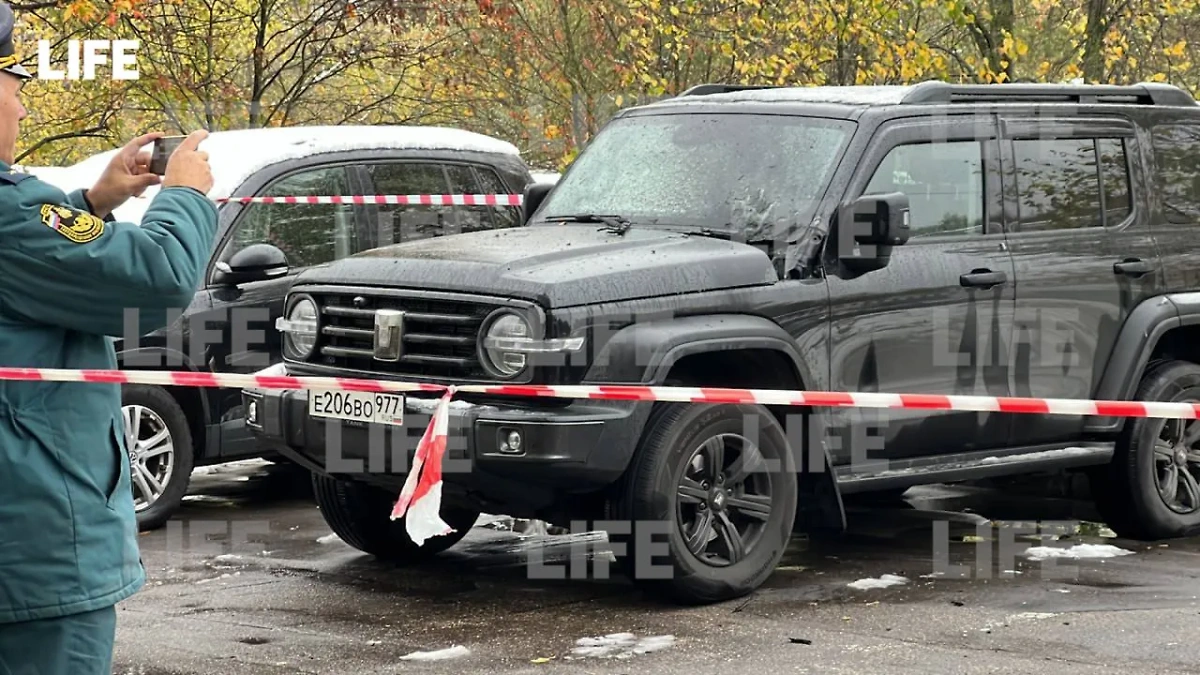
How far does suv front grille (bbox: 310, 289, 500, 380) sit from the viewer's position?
6.78 meters

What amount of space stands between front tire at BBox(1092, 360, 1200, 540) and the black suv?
0.04 ft

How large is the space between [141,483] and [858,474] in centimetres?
345

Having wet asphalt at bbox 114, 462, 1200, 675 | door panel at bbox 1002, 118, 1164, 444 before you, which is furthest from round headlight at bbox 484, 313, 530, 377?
door panel at bbox 1002, 118, 1164, 444

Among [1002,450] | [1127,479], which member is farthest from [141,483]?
[1127,479]

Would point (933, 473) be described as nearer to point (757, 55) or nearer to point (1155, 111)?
point (1155, 111)

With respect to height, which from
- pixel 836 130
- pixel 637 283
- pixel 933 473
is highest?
pixel 836 130

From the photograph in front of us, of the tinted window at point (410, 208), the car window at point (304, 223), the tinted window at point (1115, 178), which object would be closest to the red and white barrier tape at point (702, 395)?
the tinted window at point (1115, 178)

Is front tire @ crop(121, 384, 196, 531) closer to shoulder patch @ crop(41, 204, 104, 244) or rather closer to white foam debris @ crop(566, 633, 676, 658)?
white foam debris @ crop(566, 633, 676, 658)

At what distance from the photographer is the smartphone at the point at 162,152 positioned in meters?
3.57

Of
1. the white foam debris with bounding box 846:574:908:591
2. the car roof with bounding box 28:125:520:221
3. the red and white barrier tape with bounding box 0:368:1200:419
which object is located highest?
the car roof with bounding box 28:125:520:221

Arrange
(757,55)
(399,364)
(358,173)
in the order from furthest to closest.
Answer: (757,55) → (358,173) → (399,364)

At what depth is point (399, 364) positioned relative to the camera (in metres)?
7.02

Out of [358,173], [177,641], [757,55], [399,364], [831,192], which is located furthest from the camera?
[757,55]

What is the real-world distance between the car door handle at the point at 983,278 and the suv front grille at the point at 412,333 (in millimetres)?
2123
